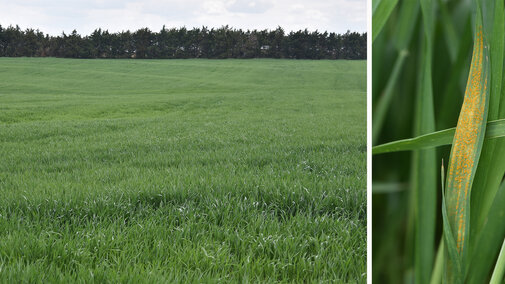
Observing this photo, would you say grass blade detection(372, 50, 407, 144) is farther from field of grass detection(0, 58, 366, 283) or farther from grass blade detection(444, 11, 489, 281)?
field of grass detection(0, 58, 366, 283)

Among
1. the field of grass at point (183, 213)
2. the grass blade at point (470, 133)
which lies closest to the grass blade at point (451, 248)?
the grass blade at point (470, 133)

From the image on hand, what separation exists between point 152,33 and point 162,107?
3460cm

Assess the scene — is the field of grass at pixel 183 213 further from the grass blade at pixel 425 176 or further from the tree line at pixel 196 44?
the tree line at pixel 196 44

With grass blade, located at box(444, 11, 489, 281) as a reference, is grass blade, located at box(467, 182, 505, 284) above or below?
below

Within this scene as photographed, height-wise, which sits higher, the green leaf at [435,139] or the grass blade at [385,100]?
the grass blade at [385,100]

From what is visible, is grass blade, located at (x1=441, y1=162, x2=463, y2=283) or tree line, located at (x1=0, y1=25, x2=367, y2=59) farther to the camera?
tree line, located at (x1=0, y1=25, x2=367, y2=59)

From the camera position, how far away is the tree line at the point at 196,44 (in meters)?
42.9

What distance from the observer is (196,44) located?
47.8m

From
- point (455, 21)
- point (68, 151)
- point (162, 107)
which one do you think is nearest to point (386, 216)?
point (455, 21)

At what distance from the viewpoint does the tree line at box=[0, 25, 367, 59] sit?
42.9m

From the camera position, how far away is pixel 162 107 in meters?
15.2

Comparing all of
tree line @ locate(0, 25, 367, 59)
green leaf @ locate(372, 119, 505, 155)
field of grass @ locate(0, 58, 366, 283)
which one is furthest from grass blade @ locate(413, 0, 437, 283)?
tree line @ locate(0, 25, 367, 59)

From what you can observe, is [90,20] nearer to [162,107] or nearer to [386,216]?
[162,107]

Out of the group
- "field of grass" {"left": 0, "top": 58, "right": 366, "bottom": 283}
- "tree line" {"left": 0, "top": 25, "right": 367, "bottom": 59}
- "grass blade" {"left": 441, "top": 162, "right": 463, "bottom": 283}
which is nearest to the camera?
"grass blade" {"left": 441, "top": 162, "right": 463, "bottom": 283}
